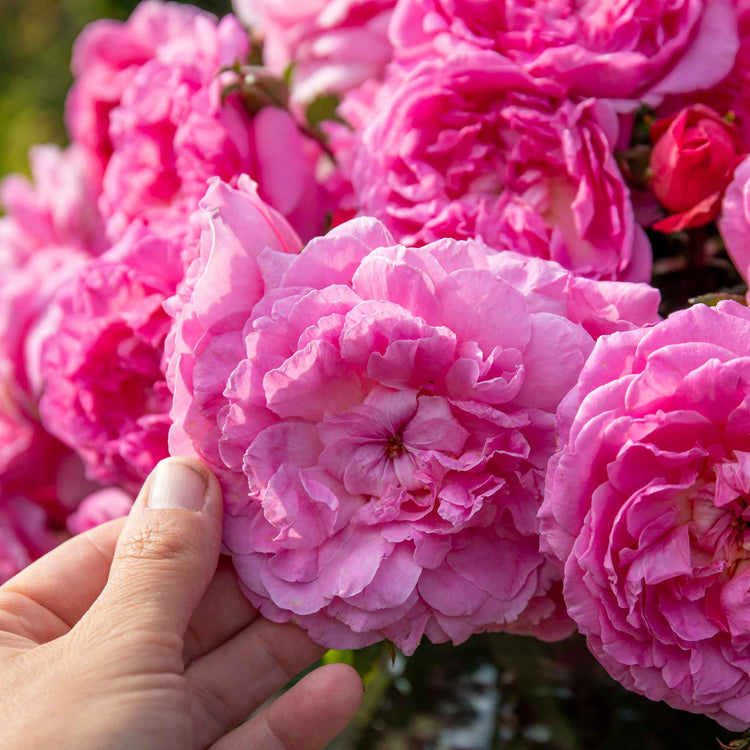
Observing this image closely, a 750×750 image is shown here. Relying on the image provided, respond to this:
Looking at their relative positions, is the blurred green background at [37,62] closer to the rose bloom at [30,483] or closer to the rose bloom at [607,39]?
the rose bloom at [30,483]

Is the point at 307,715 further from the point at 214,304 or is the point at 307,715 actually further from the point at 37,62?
the point at 37,62

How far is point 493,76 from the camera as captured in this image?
0.55 m

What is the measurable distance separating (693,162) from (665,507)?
221 mm

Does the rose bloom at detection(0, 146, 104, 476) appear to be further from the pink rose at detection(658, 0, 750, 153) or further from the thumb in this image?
the pink rose at detection(658, 0, 750, 153)

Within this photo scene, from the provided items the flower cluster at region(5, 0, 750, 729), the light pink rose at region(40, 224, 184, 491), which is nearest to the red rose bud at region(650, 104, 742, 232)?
the flower cluster at region(5, 0, 750, 729)

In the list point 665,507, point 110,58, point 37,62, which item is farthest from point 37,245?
point 37,62

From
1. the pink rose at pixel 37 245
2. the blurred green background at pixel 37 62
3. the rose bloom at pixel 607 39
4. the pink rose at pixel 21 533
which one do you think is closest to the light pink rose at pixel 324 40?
the rose bloom at pixel 607 39

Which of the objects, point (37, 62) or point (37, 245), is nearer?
point (37, 245)

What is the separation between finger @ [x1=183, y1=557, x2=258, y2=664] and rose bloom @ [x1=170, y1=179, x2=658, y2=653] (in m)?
0.08

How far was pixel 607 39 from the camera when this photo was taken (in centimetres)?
55

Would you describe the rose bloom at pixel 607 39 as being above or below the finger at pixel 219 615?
Result: above

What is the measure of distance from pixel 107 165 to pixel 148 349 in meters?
0.26

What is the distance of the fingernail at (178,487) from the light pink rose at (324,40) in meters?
0.34

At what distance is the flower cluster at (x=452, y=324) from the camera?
440 millimetres
